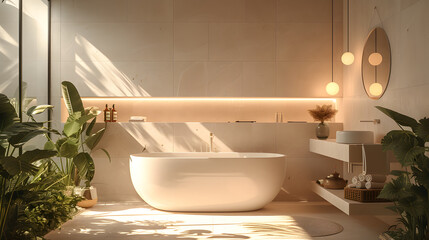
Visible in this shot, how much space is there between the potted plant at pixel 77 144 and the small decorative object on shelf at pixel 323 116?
2498 mm

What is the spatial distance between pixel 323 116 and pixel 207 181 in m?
1.64

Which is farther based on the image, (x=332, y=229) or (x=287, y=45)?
(x=287, y=45)

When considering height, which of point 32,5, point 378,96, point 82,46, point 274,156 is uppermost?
point 32,5

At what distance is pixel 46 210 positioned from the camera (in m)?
3.76

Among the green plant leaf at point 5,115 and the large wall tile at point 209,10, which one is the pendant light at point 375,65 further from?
the green plant leaf at point 5,115

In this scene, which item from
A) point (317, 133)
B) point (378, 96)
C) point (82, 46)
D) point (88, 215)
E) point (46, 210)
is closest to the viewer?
point (46, 210)

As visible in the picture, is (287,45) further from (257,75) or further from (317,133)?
(317,133)

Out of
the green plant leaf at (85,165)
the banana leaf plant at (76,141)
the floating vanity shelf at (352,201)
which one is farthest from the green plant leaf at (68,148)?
the floating vanity shelf at (352,201)

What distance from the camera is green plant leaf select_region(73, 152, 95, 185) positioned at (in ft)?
16.2

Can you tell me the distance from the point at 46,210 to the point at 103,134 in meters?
1.76

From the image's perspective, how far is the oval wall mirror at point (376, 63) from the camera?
418cm

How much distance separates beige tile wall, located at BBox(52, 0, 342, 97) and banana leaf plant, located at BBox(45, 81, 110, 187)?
47cm

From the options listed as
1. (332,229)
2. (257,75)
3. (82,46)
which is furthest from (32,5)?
(332,229)

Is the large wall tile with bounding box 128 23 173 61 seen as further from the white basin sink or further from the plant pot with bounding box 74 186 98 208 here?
the white basin sink
